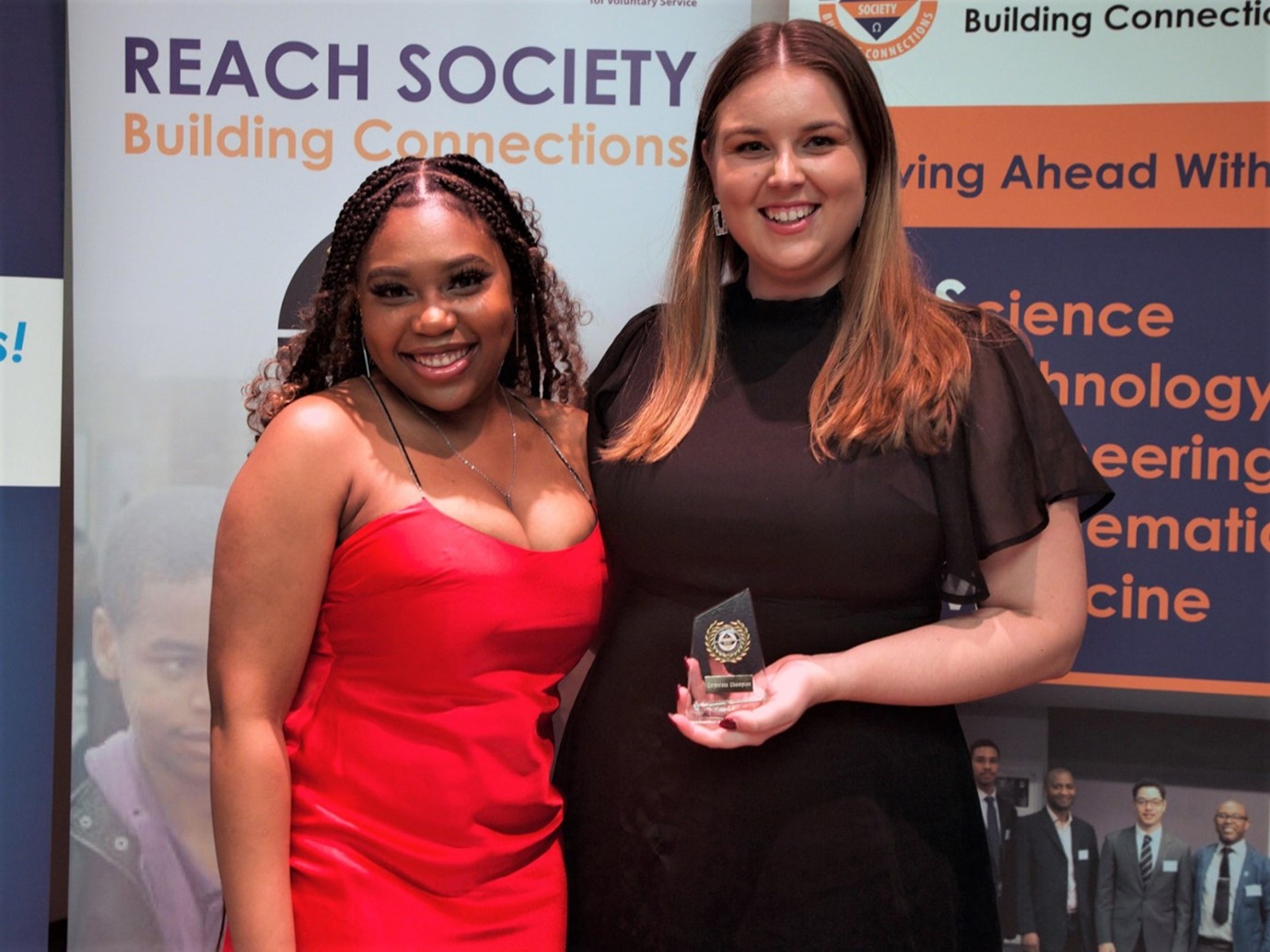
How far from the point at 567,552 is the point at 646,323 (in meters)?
0.52

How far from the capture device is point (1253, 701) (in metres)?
2.53

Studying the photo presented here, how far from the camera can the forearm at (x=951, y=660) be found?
1769 mm

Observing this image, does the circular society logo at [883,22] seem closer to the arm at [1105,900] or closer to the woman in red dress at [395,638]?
the woman in red dress at [395,638]

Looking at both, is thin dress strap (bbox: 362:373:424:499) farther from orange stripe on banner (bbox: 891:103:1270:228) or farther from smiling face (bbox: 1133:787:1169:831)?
smiling face (bbox: 1133:787:1169:831)

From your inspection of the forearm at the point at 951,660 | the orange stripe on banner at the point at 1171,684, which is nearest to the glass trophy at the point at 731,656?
the forearm at the point at 951,660

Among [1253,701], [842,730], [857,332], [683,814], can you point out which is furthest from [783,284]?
[1253,701]

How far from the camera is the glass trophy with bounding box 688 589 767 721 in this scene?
5.62 ft

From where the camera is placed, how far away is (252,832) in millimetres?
1797

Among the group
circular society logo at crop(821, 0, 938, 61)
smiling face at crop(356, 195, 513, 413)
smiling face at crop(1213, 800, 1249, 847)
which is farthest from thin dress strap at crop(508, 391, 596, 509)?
smiling face at crop(1213, 800, 1249, 847)

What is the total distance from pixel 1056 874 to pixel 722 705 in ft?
4.38

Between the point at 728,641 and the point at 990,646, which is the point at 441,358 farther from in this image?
the point at 990,646

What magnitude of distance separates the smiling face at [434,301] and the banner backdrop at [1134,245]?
43.9 inches

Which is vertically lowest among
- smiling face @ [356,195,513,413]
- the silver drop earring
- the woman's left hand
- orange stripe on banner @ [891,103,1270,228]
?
the woman's left hand

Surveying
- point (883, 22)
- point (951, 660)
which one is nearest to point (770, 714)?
point (951, 660)
